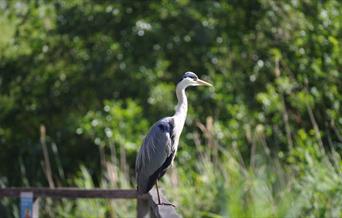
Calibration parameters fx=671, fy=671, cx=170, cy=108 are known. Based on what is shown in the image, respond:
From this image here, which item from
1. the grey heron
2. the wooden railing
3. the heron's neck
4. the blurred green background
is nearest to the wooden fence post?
the wooden railing

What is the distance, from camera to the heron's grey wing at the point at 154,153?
4.29 m

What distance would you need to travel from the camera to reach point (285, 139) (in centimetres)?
777

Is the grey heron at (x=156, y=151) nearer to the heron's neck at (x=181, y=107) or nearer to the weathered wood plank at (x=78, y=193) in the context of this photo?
the heron's neck at (x=181, y=107)

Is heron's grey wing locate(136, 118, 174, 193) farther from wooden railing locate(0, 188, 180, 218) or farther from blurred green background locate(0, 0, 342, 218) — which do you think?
blurred green background locate(0, 0, 342, 218)

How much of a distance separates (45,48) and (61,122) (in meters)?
1.03

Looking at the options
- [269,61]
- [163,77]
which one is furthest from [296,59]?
[163,77]

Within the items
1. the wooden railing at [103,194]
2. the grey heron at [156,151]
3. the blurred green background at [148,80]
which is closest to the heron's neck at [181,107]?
the grey heron at [156,151]

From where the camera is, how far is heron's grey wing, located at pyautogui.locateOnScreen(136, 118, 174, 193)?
4.29 m

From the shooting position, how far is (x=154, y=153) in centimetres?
431

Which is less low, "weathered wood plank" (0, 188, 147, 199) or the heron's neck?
the heron's neck

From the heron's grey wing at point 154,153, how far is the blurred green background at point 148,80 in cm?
230

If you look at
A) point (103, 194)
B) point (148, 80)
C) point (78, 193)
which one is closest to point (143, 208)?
point (103, 194)

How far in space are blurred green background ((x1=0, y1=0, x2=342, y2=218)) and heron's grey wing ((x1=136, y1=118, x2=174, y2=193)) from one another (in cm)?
230

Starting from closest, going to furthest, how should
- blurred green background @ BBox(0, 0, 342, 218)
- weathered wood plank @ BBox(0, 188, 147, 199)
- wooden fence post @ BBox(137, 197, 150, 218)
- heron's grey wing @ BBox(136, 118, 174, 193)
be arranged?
1. heron's grey wing @ BBox(136, 118, 174, 193)
2. wooden fence post @ BBox(137, 197, 150, 218)
3. weathered wood plank @ BBox(0, 188, 147, 199)
4. blurred green background @ BBox(0, 0, 342, 218)
